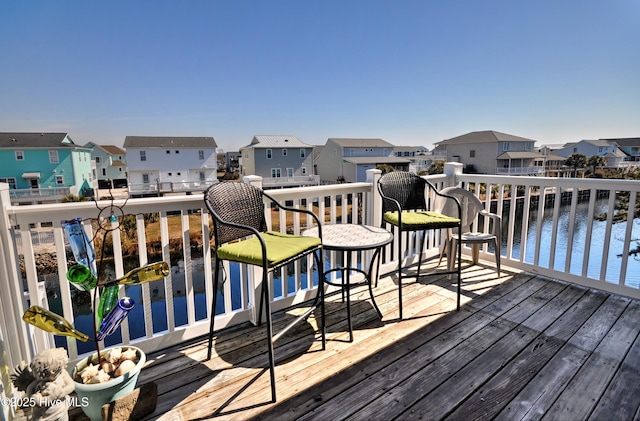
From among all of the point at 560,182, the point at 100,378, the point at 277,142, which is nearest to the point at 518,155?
the point at 277,142

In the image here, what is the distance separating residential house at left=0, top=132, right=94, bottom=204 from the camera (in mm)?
13914

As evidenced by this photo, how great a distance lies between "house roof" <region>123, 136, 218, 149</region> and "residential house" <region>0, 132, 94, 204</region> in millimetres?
4229

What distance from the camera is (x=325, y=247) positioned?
6.61 feet

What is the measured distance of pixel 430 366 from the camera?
6.03 ft

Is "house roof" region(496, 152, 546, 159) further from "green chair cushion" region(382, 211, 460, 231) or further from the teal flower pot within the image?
the teal flower pot

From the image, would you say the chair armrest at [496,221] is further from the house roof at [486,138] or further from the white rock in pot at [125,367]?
the house roof at [486,138]

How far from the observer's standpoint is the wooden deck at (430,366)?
1520mm

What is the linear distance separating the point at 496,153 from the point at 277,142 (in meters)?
19.6

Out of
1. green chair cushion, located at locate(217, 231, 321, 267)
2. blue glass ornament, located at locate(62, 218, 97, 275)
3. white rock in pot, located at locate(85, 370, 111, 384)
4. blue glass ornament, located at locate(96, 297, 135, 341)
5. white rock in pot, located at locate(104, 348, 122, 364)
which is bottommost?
white rock in pot, located at locate(85, 370, 111, 384)

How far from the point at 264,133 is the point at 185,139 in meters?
6.82

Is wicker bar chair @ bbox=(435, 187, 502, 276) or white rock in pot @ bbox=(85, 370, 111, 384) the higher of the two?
wicker bar chair @ bbox=(435, 187, 502, 276)

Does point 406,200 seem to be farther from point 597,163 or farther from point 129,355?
point 597,163

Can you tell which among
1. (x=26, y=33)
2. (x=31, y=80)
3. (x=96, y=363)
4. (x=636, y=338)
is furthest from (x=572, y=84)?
(x=31, y=80)

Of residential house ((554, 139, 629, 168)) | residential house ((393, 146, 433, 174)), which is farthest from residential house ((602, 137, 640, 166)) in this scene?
residential house ((393, 146, 433, 174))
